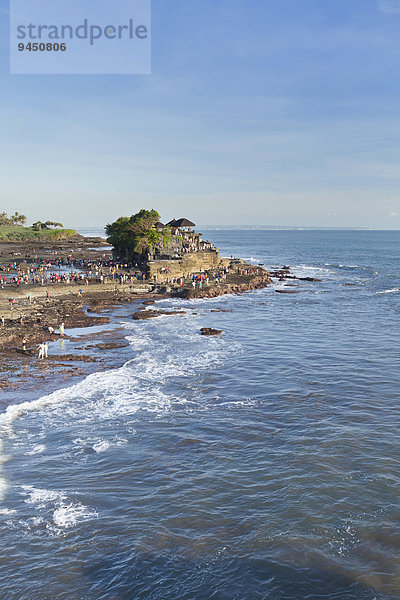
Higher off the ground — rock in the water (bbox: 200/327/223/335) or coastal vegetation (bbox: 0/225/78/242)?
coastal vegetation (bbox: 0/225/78/242)

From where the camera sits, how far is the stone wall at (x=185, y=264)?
5859cm

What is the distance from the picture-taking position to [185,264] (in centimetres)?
6222

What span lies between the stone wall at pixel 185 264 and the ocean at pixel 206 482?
108 ft

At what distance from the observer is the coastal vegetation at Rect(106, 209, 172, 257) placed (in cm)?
6144

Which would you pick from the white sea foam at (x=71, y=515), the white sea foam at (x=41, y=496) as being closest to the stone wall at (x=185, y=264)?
the white sea foam at (x=41, y=496)

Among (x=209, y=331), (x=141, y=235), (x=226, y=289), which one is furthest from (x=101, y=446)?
(x=141, y=235)

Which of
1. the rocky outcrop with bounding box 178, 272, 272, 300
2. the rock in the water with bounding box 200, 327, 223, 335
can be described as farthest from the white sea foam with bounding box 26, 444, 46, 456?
the rocky outcrop with bounding box 178, 272, 272, 300

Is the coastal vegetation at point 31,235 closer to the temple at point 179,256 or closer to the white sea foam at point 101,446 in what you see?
the temple at point 179,256

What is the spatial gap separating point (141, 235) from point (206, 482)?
51359 millimetres

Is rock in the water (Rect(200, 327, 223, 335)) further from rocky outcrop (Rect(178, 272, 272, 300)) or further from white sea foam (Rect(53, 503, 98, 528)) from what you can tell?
white sea foam (Rect(53, 503, 98, 528))

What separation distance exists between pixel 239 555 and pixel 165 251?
55.6 m

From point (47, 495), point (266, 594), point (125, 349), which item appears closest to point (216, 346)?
point (125, 349)

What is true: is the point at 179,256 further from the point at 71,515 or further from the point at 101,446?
the point at 71,515

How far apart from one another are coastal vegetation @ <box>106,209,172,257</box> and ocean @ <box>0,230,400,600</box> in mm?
36888
